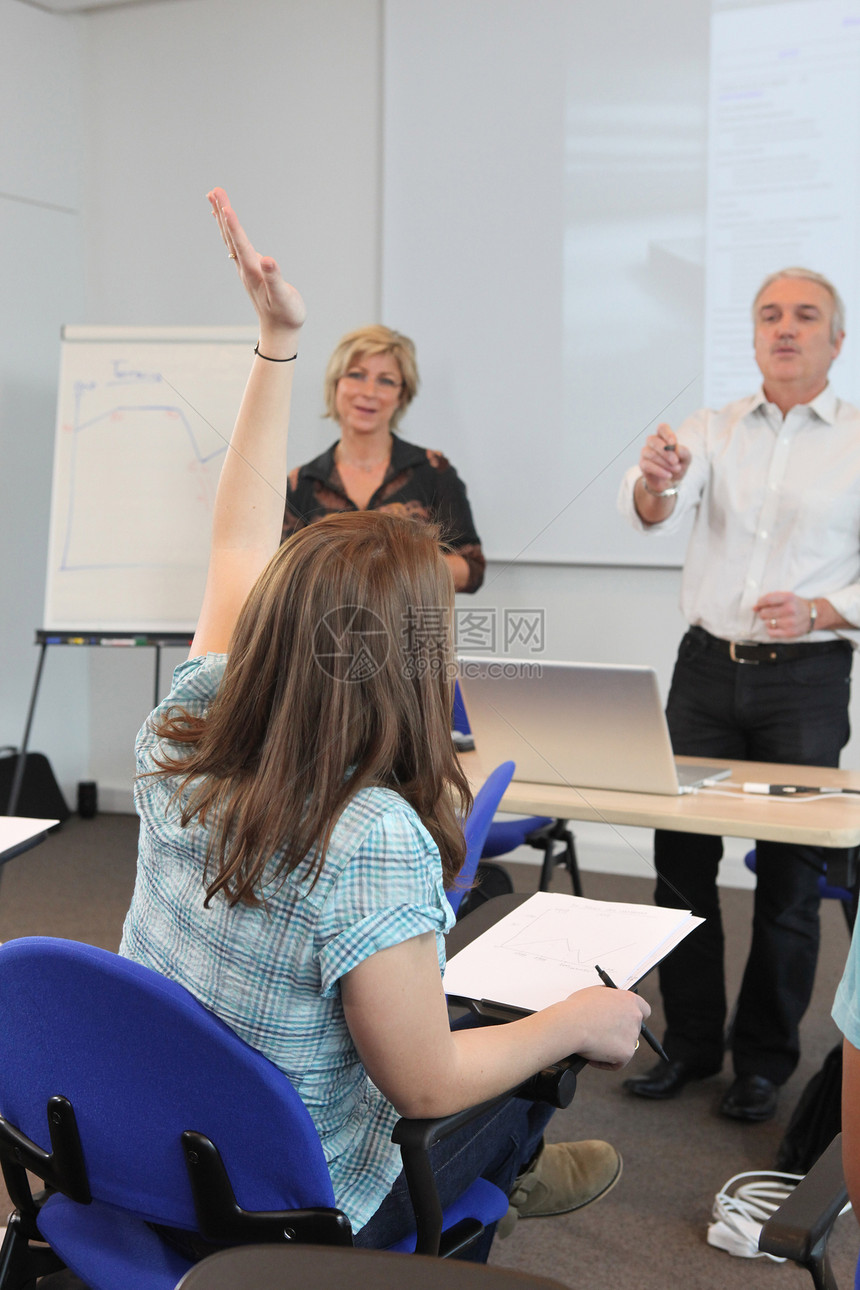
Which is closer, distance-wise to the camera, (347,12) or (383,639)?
(383,639)

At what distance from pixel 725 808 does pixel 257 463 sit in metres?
1.00

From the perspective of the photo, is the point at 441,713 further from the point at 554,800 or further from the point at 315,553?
the point at 554,800

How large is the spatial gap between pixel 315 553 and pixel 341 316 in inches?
139

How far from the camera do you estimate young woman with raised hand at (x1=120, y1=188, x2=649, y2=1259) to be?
0.90 metres

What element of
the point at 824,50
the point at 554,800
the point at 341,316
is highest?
the point at 824,50

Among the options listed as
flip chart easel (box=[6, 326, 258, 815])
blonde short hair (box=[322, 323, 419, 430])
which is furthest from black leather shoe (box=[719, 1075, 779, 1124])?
flip chart easel (box=[6, 326, 258, 815])

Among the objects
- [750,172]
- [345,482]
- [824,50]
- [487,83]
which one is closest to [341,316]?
[487,83]

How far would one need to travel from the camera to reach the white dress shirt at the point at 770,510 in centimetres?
242

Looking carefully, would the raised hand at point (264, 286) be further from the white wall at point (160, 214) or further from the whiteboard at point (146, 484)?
the white wall at point (160, 214)

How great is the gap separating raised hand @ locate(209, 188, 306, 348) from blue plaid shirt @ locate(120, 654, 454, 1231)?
494 millimetres

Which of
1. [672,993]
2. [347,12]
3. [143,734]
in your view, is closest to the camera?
[143,734]

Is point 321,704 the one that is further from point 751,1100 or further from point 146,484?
point 146,484

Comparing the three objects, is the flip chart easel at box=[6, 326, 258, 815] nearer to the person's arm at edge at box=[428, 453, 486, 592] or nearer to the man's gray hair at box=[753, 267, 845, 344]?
the person's arm at edge at box=[428, 453, 486, 592]

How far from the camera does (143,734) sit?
110 centimetres
